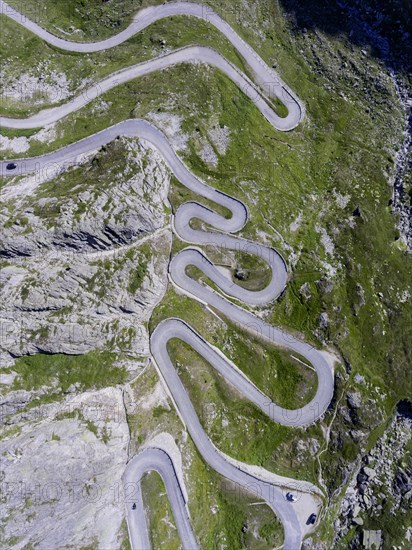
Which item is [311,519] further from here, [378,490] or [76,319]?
[76,319]

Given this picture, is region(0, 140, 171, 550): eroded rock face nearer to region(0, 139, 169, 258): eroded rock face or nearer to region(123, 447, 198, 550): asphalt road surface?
region(0, 139, 169, 258): eroded rock face

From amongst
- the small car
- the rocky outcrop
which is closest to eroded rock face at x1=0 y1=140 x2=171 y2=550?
the small car

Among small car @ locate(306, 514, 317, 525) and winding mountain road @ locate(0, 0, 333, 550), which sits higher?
winding mountain road @ locate(0, 0, 333, 550)

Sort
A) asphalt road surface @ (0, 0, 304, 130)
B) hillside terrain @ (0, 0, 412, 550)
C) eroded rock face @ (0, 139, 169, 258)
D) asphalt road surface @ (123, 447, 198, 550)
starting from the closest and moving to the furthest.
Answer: asphalt road surface @ (123, 447, 198, 550)
hillside terrain @ (0, 0, 412, 550)
eroded rock face @ (0, 139, 169, 258)
asphalt road surface @ (0, 0, 304, 130)

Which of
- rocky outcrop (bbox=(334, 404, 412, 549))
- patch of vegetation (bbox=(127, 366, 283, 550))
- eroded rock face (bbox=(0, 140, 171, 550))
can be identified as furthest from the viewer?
rocky outcrop (bbox=(334, 404, 412, 549))

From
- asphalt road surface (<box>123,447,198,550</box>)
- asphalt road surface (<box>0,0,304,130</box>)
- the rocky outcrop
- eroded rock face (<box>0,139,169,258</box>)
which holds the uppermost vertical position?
asphalt road surface (<box>0,0,304,130</box>)

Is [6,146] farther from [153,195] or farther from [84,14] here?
[84,14]

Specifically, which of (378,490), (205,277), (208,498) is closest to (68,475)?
(208,498)

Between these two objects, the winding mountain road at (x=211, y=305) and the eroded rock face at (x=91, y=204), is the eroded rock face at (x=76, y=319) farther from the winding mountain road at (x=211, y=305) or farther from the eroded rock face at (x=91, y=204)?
the winding mountain road at (x=211, y=305)
